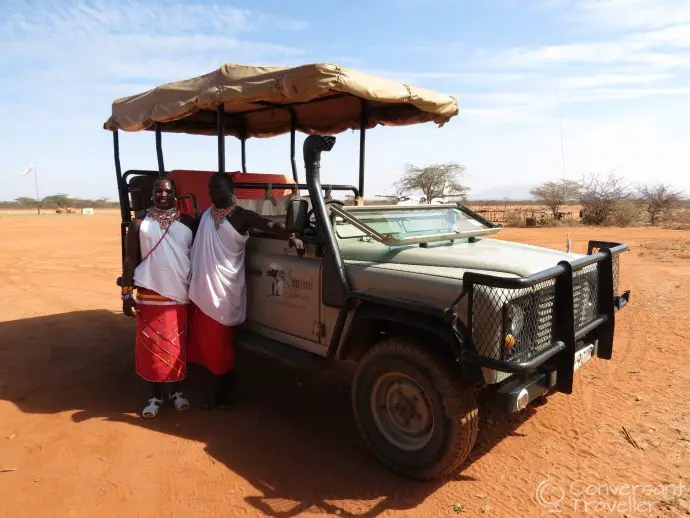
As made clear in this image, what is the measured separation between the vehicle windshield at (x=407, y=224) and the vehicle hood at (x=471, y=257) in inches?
4.3

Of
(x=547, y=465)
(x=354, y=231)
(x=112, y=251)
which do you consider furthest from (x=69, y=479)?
(x=112, y=251)

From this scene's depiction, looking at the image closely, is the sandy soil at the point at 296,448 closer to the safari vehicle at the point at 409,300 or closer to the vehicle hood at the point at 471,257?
the safari vehicle at the point at 409,300

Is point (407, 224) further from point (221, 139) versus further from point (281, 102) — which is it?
point (221, 139)

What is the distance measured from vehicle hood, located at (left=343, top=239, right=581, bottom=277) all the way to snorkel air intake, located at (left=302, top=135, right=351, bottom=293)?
0.21m

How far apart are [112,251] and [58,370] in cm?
1303

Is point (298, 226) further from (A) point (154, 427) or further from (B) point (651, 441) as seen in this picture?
(B) point (651, 441)

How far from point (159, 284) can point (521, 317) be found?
9.39 feet

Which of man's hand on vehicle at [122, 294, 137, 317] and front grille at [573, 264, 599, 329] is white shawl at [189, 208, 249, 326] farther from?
front grille at [573, 264, 599, 329]

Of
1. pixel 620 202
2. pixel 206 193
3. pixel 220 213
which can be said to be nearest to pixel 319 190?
pixel 220 213

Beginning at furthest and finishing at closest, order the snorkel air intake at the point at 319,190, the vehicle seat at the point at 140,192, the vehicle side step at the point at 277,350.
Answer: the vehicle seat at the point at 140,192 < the vehicle side step at the point at 277,350 < the snorkel air intake at the point at 319,190

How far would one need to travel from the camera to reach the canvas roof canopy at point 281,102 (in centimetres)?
363

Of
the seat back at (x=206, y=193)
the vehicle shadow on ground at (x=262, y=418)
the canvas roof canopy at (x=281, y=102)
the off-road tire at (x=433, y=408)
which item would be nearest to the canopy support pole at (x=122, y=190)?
the canvas roof canopy at (x=281, y=102)

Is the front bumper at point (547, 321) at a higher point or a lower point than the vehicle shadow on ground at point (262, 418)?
higher

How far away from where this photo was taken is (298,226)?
3459mm
